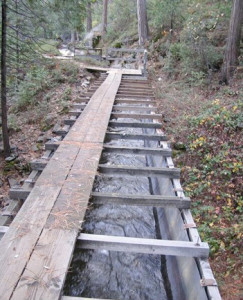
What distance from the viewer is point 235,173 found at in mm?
4898

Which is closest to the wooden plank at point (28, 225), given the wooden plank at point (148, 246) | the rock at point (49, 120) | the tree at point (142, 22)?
the wooden plank at point (148, 246)

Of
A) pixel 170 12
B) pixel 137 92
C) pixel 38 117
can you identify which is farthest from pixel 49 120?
pixel 170 12

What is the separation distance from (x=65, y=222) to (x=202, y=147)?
3778mm

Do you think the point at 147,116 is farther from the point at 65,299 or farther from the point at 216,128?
the point at 65,299

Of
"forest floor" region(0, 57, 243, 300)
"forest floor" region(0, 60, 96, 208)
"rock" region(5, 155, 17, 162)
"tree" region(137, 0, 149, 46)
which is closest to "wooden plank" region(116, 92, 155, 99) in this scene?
"forest floor" region(0, 57, 243, 300)

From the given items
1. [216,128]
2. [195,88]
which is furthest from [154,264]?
[195,88]

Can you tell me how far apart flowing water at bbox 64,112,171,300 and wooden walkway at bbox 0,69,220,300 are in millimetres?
746

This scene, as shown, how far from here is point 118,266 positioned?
14.2ft

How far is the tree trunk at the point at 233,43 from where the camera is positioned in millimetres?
8914

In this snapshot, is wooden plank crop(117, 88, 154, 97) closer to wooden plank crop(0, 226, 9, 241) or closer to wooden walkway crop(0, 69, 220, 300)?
wooden walkway crop(0, 69, 220, 300)

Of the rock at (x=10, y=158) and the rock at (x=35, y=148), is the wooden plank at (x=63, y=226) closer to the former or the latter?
the rock at (x=35, y=148)

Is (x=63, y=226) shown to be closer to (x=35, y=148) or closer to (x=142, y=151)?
(x=142, y=151)

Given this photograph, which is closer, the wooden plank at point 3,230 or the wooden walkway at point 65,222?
the wooden walkway at point 65,222

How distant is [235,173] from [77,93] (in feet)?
22.9
